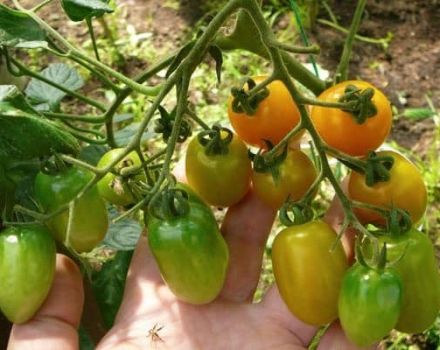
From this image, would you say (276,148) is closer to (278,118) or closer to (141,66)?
(278,118)

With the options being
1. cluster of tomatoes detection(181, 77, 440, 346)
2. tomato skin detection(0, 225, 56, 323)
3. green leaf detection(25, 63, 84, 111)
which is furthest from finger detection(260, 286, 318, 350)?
green leaf detection(25, 63, 84, 111)

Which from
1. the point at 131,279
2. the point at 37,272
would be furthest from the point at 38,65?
the point at 37,272

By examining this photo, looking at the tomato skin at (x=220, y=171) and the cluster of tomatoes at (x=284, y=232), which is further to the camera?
the tomato skin at (x=220, y=171)

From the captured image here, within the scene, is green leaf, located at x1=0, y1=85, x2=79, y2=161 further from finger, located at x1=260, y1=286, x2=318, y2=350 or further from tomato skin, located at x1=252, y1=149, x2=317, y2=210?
finger, located at x1=260, y1=286, x2=318, y2=350

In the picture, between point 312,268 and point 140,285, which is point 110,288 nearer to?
point 140,285

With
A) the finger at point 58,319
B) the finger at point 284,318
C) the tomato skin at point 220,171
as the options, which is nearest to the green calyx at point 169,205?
the tomato skin at point 220,171

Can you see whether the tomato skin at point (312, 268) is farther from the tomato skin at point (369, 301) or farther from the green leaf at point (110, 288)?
the green leaf at point (110, 288)

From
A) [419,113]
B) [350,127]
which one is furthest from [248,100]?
[419,113]
